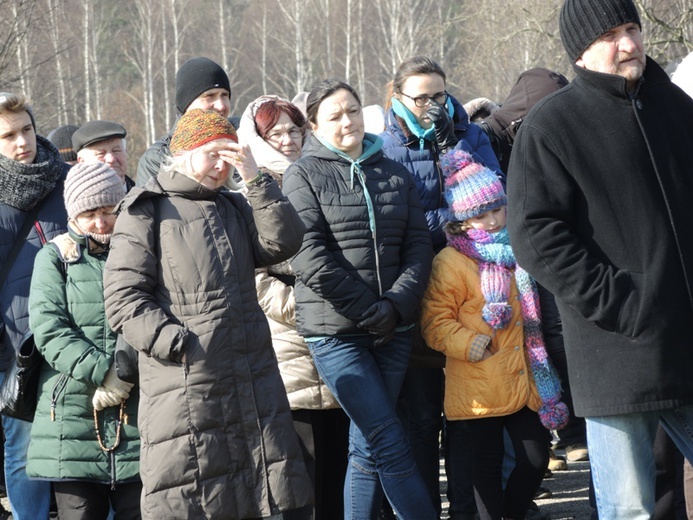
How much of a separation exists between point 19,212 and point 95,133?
1.06 metres

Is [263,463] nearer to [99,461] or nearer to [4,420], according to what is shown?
[99,461]

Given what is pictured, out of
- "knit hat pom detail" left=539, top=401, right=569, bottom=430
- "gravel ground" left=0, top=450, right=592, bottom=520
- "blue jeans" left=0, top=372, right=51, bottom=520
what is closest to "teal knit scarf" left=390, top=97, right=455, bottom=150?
"knit hat pom detail" left=539, top=401, right=569, bottom=430

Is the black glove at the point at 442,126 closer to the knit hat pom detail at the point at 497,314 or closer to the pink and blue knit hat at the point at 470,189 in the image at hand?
the pink and blue knit hat at the point at 470,189

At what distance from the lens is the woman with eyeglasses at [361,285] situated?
15.3 ft

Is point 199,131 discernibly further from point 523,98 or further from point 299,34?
point 299,34

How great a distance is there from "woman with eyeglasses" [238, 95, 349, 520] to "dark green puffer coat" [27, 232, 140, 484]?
2.80 feet

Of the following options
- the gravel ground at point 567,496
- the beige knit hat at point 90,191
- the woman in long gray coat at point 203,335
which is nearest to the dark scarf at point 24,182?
the beige knit hat at point 90,191

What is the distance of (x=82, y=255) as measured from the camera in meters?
4.64

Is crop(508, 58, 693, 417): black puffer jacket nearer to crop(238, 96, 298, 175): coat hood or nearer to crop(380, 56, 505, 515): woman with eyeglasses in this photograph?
crop(380, 56, 505, 515): woman with eyeglasses

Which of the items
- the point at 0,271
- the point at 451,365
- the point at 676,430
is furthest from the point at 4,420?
the point at 676,430

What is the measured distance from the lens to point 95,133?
6293mm

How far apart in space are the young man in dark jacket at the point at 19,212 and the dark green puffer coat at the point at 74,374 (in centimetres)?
64

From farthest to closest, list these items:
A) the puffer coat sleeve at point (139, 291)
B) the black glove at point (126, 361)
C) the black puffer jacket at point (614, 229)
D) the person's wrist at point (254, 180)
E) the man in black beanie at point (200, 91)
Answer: the man in black beanie at point (200, 91), the black glove at point (126, 361), the person's wrist at point (254, 180), the puffer coat sleeve at point (139, 291), the black puffer jacket at point (614, 229)

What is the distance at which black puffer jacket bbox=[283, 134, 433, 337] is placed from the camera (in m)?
4.70
